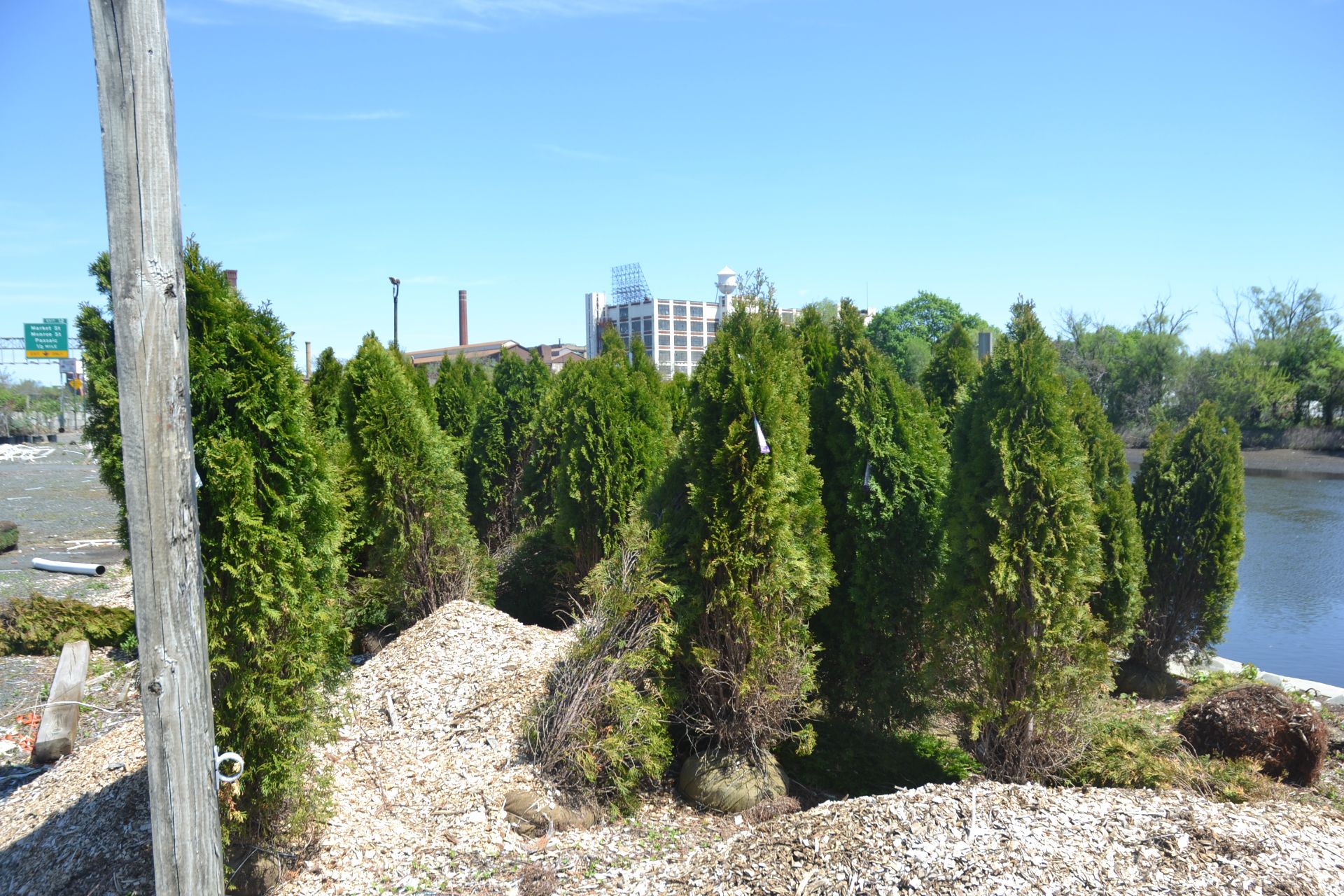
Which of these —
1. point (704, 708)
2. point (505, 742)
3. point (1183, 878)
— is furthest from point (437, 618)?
point (1183, 878)

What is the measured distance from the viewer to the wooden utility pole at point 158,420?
98.8 inches

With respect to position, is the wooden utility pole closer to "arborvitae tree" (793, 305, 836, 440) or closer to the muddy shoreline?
"arborvitae tree" (793, 305, 836, 440)

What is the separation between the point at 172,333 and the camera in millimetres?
2607

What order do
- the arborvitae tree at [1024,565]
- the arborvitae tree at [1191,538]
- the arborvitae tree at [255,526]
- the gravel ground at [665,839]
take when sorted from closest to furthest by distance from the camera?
1. the arborvitae tree at [255,526]
2. the gravel ground at [665,839]
3. the arborvitae tree at [1024,565]
4. the arborvitae tree at [1191,538]

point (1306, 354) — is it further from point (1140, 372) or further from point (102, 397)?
point (102, 397)

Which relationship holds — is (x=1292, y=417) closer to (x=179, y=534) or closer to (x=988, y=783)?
(x=988, y=783)

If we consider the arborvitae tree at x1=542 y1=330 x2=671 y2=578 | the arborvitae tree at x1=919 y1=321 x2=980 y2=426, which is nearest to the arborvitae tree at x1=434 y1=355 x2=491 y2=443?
the arborvitae tree at x1=542 y1=330 x2=671 y2=578

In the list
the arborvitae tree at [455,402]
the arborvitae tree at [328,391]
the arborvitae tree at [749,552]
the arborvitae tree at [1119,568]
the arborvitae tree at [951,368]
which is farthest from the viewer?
the arborvitae tree at [455,402]

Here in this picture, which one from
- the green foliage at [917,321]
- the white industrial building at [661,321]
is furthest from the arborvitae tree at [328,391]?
the white industrial building at [661,321]

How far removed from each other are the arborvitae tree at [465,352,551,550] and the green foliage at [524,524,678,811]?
570cm

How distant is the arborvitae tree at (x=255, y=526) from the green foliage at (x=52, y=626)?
5143 millimetres

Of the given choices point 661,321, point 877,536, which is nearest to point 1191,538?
point 877,536

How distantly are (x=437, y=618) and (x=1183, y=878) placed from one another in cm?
554

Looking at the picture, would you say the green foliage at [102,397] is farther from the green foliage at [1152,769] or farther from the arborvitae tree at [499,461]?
the arborvitae tree at [499,461]
